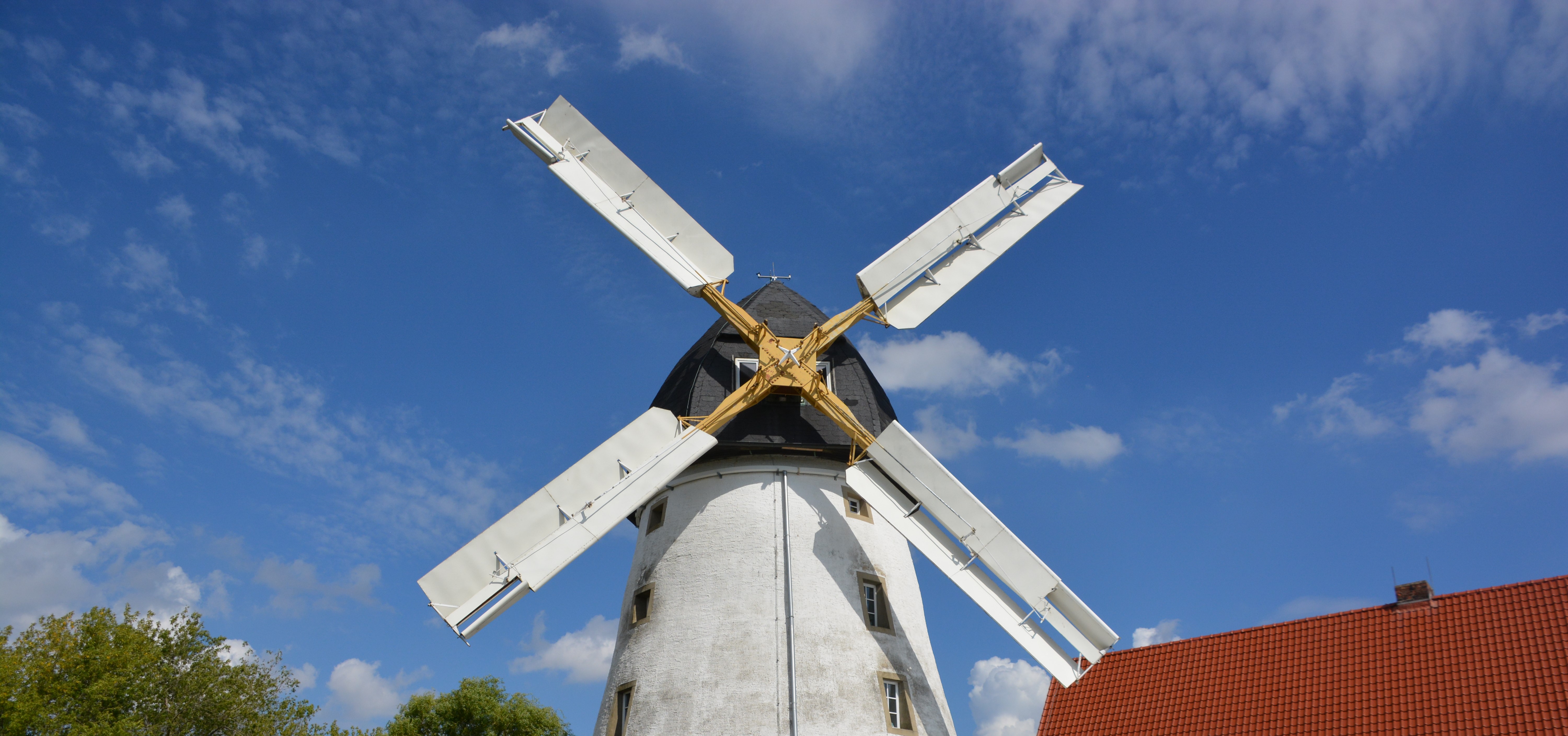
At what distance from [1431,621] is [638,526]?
13.3 m

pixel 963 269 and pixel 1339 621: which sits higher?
pixel 963 269

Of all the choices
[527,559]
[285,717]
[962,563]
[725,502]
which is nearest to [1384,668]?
[962,563]

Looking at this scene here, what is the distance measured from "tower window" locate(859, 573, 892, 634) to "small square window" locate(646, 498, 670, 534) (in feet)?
11.2

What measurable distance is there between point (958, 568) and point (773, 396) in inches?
155

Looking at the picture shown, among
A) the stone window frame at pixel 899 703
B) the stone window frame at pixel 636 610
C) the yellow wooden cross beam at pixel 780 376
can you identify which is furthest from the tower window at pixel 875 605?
the stone window frame at pixel 636 610

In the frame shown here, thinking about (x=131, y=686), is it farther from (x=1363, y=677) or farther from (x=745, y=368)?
(x=1363, y=677)

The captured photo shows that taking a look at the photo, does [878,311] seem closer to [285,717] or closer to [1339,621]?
[1339,621]

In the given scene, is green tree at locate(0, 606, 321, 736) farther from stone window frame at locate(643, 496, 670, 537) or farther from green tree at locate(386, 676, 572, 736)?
stone window frame at locate(643, 496, 670, 537)

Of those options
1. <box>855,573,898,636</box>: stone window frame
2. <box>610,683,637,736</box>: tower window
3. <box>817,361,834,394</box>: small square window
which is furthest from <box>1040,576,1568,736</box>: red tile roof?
<box>610,683,637,736</box>: tower window

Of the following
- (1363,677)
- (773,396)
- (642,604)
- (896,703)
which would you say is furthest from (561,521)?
(1363,677)

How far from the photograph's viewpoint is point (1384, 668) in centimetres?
1452

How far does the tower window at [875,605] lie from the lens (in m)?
13.8

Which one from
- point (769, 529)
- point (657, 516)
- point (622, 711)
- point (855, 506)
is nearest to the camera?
point (622, 711)

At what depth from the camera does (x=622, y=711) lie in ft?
43.8
